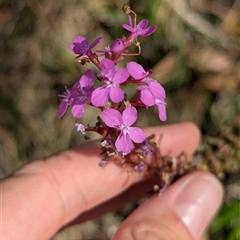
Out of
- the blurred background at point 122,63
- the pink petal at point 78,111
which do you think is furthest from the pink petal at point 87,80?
the blurred background at point 122,63

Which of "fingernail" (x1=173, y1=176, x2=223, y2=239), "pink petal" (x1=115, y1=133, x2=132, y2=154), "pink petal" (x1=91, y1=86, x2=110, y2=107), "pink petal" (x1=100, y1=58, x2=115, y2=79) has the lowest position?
"fingernail" (x1=173, y1=176, x2=223, y2=239)

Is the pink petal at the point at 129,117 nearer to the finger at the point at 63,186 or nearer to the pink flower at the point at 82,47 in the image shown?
the pink flower at the point at 82,47

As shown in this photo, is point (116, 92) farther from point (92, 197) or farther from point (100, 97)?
point (92, 197)

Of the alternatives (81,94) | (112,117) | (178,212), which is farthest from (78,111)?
(178,212)

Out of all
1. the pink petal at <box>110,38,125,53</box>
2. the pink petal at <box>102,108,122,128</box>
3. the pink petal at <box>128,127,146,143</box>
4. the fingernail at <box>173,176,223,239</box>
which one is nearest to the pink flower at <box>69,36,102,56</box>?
the pink petal at <box>110,38,125,53</box>

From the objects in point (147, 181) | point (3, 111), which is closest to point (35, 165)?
point (147, 181)

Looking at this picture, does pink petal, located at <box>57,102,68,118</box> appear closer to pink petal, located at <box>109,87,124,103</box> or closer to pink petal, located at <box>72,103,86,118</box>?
pink petal, located at <box>72,103,86,118</box>
